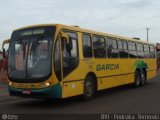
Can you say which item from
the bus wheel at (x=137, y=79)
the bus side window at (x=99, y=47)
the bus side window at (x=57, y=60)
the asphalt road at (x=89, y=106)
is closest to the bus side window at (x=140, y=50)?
the bus wheel at (x=137, y=79)

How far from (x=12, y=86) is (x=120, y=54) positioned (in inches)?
293

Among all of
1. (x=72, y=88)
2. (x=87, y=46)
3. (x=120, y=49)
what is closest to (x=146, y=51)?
(x=120, y=49)

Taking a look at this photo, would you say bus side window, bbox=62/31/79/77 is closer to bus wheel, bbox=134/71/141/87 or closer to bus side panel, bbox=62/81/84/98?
bus side panel, bbox=62/81/84/98

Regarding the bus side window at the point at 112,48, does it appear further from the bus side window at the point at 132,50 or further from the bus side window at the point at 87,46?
the bus side window at the point at 132,50

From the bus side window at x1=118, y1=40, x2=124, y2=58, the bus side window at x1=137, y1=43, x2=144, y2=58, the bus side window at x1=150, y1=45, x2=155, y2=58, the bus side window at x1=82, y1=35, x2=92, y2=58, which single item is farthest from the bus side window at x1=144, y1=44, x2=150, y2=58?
the bus side window at x1=82, y1=35, x2=92, y2=58

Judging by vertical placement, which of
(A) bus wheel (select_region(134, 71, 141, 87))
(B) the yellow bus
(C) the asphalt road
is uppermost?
(B) the yellow bus

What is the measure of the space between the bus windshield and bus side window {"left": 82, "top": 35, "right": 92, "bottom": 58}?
7.46 ft

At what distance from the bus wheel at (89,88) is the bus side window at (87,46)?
37.0 inches

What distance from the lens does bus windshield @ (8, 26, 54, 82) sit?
1491cm

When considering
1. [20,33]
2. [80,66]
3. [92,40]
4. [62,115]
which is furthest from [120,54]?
[62,115]

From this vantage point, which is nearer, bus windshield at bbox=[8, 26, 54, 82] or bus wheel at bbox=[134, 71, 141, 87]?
bus windshield at bbox=[8, 26, 54, 82]

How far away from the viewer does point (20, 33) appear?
16.0 m

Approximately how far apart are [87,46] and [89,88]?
1.70 meters

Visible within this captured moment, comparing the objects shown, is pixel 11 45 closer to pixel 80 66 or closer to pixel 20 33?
pixel 20 33
